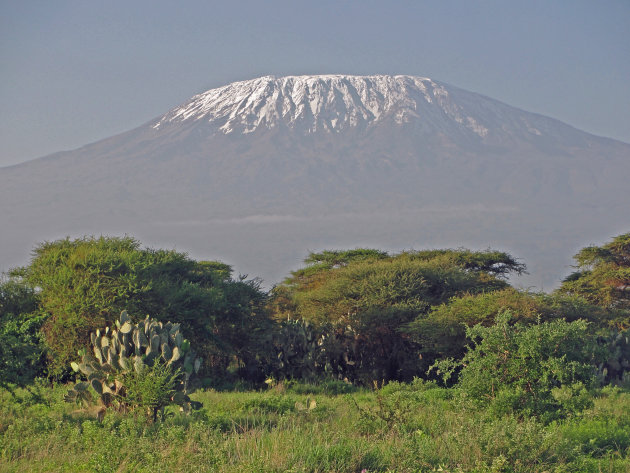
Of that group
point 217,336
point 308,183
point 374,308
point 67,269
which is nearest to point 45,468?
point 67,269

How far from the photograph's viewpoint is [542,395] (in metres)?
13.9

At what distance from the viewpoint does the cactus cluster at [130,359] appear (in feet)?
46.8

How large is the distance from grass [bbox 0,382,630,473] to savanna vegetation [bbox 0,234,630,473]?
0.11 feet

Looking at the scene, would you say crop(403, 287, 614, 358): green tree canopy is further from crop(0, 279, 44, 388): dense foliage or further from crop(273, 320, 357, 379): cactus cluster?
crop(0, 279, 44, 388): dense foliage

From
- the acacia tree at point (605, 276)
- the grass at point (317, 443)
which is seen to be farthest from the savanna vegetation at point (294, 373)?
the acacia tree at point (605, 276)

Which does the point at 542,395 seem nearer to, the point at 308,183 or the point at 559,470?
the point at 559,470

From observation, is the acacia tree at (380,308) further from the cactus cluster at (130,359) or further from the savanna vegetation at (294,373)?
the cactus cluster at (130,359)

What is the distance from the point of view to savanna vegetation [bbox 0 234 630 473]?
10359 mm

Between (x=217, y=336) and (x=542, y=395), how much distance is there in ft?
51.5

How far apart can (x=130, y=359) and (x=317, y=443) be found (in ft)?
17.0

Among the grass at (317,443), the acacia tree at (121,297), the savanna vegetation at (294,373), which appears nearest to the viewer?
the grass at (317,443)

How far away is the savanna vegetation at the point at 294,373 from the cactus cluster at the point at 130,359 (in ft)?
0.14

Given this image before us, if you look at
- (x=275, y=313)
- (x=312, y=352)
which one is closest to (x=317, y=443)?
(x=312, y=352)

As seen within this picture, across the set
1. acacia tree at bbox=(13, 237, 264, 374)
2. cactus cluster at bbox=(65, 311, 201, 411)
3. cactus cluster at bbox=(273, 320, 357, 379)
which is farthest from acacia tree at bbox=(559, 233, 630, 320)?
cactus cluster at bbox=(65, 311, 201, 411)
